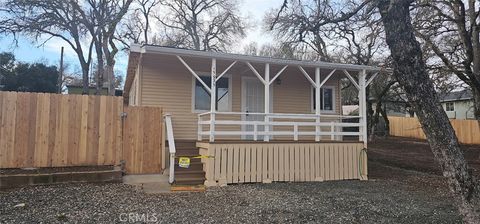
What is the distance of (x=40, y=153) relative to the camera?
290 inches

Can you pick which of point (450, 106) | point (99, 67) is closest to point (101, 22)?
point (99, 67)

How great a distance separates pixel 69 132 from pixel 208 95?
410cm

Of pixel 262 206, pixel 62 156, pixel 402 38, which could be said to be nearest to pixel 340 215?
pixel 262 206

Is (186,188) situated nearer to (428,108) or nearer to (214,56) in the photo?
(214,56)

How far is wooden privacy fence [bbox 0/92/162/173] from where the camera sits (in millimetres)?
7221

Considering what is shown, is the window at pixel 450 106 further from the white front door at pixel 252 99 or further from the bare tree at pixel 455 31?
the white front door at pixel 252 99

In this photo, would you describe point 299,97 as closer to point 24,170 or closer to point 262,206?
point 262,206

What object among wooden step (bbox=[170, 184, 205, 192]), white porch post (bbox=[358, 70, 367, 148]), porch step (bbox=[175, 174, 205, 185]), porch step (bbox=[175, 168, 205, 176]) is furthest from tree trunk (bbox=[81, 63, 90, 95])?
white porch post (bbox=[358, 70, 367, 148])

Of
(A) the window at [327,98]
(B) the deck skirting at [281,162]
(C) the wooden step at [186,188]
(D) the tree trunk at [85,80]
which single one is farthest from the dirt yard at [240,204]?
(D) the tree trunk at [85,80]

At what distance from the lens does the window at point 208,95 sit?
1041cm

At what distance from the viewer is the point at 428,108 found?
4.34m

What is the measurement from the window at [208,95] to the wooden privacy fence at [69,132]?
2103 millimetres

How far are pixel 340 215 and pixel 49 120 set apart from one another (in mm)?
6120

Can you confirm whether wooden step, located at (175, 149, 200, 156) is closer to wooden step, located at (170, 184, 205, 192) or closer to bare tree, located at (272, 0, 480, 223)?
wooden step, located at (170, 184, 205, 192)
